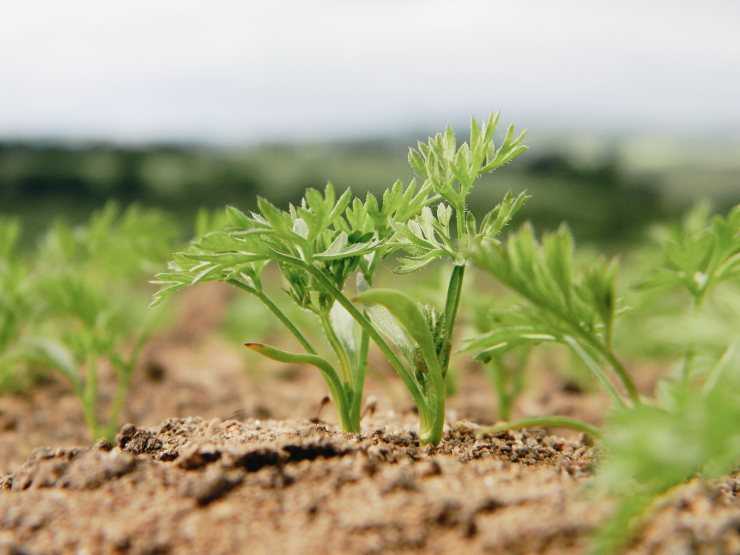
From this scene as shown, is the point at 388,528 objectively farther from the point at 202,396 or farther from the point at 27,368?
the point at 27,368

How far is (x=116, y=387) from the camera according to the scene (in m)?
3.45

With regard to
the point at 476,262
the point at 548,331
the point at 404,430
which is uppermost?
the point at 476,262

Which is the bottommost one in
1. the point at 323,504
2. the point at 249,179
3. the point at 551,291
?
the point at 323,504

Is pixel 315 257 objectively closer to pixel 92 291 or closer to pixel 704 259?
pixel 704 259

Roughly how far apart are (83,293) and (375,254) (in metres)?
1.32

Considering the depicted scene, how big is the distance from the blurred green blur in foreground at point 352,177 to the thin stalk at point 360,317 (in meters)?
5.97

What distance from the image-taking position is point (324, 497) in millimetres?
1077

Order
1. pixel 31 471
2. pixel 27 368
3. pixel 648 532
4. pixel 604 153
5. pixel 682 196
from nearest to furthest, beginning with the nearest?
pixel 648 532
pixel 31 471
pixel 27 368
pixel 682 196
pixel 604 153

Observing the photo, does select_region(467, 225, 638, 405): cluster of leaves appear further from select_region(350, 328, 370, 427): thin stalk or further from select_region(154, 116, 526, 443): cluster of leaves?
select_region(350, 328, 370, 427): thin stalk

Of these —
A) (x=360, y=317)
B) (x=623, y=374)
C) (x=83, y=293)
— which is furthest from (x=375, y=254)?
(x=83, y=293)

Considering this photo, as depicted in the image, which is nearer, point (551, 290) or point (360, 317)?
point (551, 290)

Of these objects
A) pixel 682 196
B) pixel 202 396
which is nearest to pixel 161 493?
pixel 202 396

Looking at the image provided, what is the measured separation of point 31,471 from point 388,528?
637 mm

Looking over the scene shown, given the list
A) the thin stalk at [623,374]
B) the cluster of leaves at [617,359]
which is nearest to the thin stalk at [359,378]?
the cluster of leaves at [617,359]
